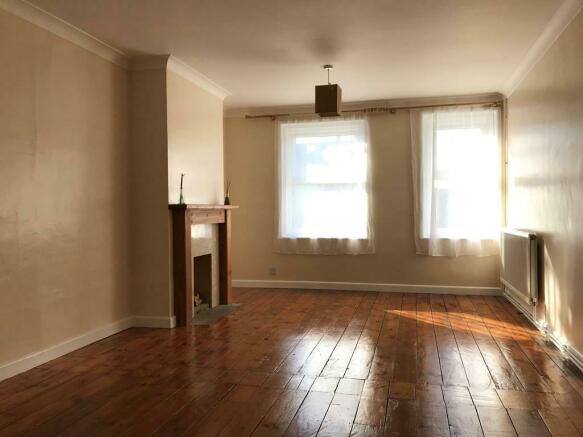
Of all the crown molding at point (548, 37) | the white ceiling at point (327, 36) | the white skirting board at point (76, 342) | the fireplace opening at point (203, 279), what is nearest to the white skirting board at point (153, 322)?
the white skirting board at point (76, 342)

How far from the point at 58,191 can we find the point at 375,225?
13.1ft

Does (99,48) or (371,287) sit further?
(371,287)

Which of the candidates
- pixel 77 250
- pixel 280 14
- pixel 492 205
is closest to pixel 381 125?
pixel 492 205

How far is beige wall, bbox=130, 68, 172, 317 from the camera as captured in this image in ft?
15.1

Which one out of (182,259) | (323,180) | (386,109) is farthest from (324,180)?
(182,259)

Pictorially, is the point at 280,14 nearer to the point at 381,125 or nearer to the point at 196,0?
the point at 196,0

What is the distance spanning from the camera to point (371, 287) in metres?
6.57

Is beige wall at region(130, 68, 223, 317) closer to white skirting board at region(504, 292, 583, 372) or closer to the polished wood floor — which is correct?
the polished wood floor

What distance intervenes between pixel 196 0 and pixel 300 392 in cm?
261

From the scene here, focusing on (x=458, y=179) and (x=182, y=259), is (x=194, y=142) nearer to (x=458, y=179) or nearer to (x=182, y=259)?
(x=182, y=259)

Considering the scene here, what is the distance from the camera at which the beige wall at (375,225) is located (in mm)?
6363

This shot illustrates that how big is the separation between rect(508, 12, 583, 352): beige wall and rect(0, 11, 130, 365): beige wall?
12.0 ft

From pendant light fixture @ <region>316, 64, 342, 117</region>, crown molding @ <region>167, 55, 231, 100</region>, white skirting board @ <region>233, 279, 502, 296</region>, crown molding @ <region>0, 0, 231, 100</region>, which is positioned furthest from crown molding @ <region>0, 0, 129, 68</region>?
white skirting board @ <region>233, 279, 502, 296</region>

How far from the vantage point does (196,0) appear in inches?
131
